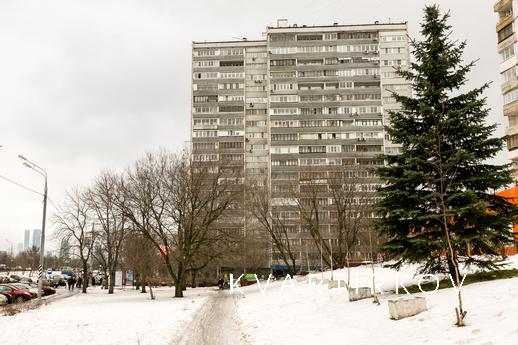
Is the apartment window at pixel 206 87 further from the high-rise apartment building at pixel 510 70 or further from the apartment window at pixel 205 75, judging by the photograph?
the high-rise apartment building at pixel 510 70

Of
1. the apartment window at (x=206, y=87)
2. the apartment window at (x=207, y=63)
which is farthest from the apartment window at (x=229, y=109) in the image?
the apartment window at (x=207, y=63)

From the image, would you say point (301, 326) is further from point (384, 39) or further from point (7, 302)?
point (384, 39)

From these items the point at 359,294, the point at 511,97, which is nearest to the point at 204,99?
the point at 511,97

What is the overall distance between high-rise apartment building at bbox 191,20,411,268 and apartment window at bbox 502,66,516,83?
1831 inches

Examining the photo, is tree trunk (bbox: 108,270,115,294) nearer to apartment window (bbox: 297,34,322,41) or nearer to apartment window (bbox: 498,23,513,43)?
apartment window (bbox: 498,23,513,43)

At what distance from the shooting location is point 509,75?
130 feet

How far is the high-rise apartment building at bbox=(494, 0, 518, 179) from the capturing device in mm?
38406

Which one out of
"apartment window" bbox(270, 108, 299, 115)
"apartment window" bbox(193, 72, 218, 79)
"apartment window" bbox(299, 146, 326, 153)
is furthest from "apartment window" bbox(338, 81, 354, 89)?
"apartment window" bbox(193, 72, 218, 79)

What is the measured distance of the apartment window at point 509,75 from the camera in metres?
39.1

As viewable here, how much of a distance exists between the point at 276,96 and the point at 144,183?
2361 inches

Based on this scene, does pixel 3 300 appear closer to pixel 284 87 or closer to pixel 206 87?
pixel 206 87

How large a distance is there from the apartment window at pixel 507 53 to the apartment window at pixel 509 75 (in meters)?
1.03

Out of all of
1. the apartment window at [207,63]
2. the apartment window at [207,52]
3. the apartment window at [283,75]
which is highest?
the apartment window at [207,52]

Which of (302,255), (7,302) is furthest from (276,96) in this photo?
(7,302)
